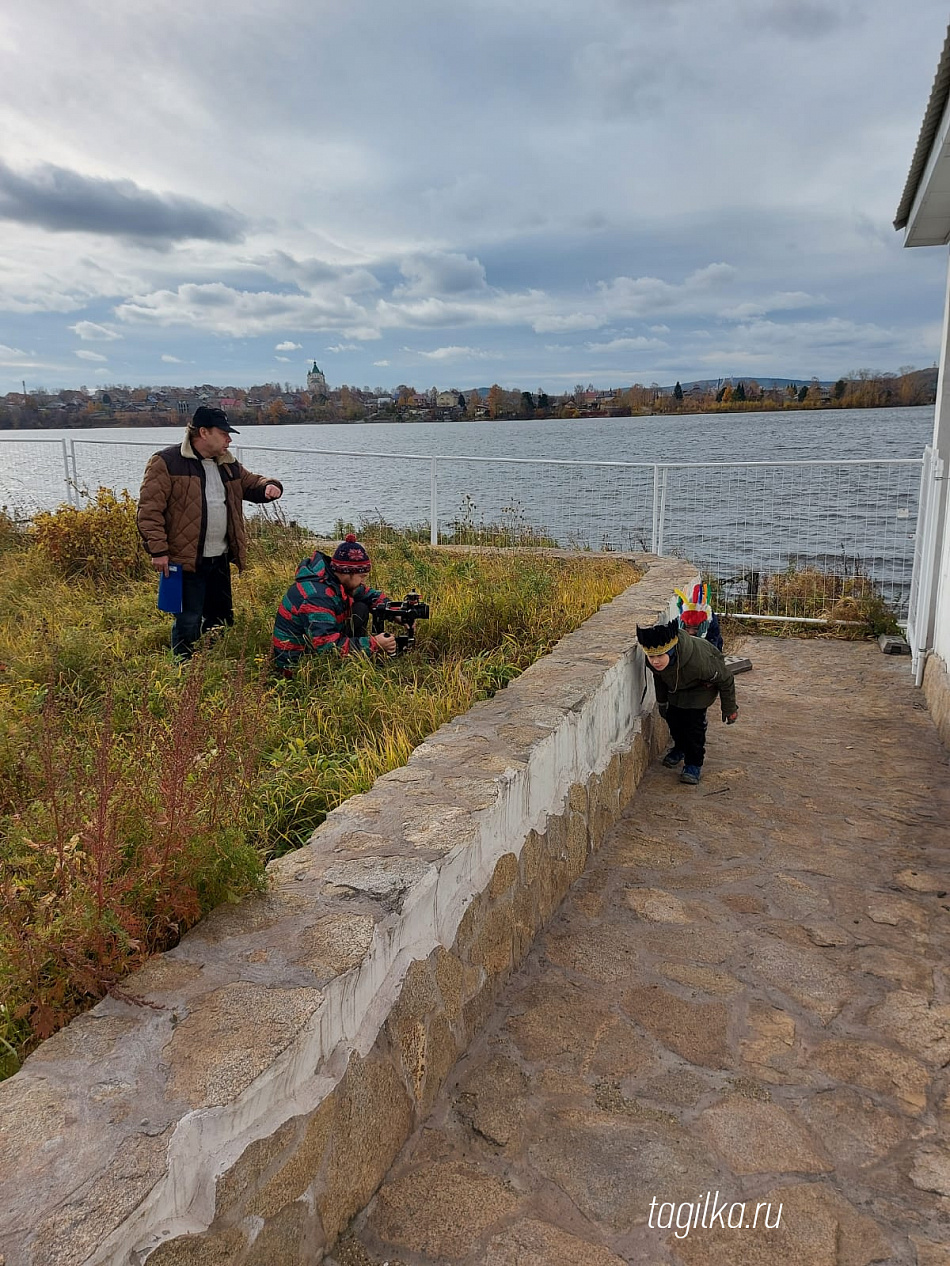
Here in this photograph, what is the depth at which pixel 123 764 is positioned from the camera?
289cm

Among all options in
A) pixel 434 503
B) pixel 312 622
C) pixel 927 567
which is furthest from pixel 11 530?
pixel 927 567

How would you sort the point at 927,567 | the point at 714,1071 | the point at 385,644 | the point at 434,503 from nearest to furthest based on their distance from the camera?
the point at 714,1071 < the point at 385,644 < the point at 927,567 < the point at 434,503

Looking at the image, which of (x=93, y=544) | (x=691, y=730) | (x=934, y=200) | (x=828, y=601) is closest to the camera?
(x=691, y=730)

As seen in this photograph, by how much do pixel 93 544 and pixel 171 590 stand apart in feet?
11.3

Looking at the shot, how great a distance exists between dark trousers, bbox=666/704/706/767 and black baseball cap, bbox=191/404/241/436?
3.14 metres

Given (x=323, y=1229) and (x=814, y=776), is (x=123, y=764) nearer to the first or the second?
(x=323, y=1229)

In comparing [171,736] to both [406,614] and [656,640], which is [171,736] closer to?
[406,614]

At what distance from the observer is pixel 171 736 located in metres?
2.65

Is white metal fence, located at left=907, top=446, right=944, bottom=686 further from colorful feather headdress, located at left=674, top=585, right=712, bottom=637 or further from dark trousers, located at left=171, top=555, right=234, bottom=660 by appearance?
dark trousers, located at left=171, top=555, right=234, bottom=660

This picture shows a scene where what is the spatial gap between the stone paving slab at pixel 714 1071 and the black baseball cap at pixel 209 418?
10.9ft

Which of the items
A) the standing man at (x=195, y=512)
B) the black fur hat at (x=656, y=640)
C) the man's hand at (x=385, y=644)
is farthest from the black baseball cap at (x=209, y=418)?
the black fur hat at (x=656, y=640)

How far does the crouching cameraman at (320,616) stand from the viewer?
4.77 meters

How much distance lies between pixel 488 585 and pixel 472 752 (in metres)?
2.89

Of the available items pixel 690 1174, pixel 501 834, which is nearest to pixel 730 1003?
pixel 690 1174
